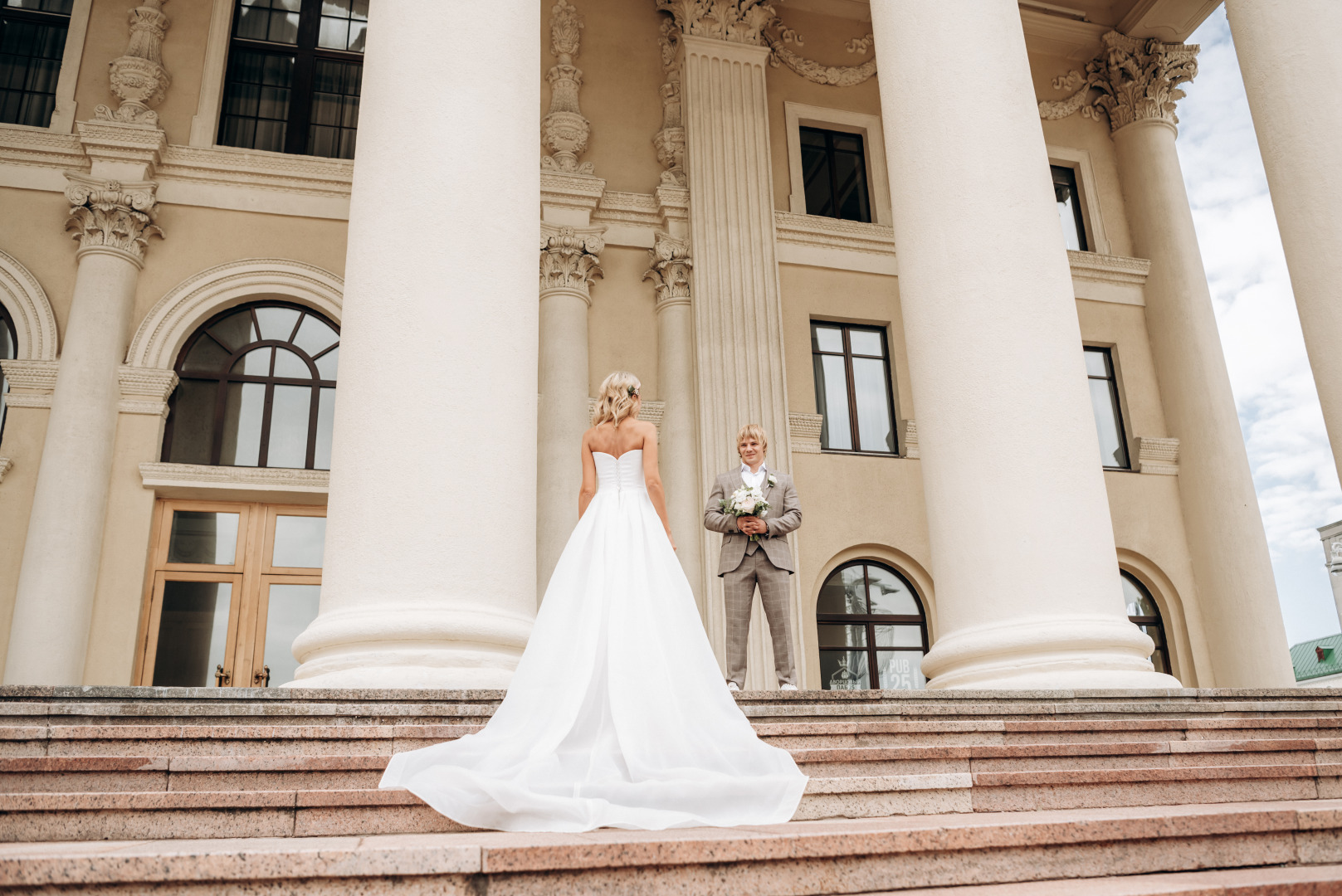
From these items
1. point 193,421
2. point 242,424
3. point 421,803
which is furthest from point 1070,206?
point 421,803

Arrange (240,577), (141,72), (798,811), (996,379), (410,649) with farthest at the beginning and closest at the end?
(141,72), (240,577), (996,379), (410,649), (798,811)

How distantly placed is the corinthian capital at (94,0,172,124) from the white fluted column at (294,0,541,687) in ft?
28.3

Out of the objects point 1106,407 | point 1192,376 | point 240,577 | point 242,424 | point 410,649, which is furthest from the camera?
point 1106,407

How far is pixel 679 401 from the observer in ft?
50.6

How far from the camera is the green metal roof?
1769 inches

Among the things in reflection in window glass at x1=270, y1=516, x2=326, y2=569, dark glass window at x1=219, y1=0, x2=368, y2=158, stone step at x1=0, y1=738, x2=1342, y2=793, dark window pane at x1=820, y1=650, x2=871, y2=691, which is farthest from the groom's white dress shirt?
dark glass window at x1=219, y1=0, x2=368, y2=158

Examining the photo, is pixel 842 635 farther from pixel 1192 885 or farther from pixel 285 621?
pixel 1192 885

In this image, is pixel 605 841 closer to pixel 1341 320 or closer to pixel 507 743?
pixel 507 743

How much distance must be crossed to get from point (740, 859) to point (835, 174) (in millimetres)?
16338

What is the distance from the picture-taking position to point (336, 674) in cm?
625

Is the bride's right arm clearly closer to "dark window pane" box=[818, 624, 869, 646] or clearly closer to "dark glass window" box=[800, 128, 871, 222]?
"dark window pane" box=[818, 624, 869, 646]

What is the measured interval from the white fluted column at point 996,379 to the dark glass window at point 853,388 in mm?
7544

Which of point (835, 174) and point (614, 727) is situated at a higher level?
point (835, 174)

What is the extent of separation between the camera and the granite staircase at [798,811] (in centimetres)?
321
